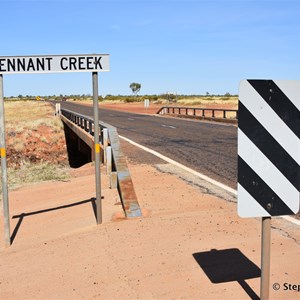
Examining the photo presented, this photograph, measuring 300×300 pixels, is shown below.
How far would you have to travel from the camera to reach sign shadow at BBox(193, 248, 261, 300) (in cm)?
406

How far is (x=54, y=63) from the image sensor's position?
6.20 m

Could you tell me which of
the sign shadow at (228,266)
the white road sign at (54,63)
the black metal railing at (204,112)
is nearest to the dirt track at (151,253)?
the sign shadow at (228,266)

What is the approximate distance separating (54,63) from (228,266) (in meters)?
3.76

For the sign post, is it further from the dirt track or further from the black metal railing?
the black metal railing

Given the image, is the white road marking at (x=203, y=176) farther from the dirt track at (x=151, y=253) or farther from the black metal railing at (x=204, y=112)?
the black metal railing at (x=204, y=112)

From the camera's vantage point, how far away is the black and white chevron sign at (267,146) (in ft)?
10.3

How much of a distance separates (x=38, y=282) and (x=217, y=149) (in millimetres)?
10584

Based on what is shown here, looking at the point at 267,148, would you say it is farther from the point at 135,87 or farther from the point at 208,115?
the point at 135,87

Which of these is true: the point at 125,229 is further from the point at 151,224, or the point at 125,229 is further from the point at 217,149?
the point at 217,149

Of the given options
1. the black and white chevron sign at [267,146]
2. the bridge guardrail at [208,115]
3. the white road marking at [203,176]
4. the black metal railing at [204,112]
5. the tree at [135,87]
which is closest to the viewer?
the black and white chevron sign at [267,146]

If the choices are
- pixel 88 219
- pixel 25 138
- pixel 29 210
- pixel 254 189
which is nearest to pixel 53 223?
pixel 88 219

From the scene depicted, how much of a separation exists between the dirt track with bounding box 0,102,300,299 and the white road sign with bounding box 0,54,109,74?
2.29 meters

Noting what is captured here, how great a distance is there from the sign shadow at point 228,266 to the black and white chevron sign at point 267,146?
103cm

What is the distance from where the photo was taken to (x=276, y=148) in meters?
3.17
